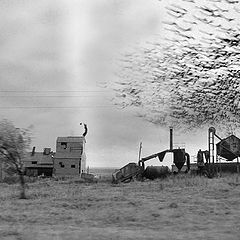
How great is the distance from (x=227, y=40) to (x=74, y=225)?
7.60 m

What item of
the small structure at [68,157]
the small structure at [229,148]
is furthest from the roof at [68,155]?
the small structure at [229,148]

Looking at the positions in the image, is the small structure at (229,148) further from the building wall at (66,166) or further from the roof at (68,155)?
the building wall at (66,166)

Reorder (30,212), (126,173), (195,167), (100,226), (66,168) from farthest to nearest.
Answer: (66,168), (195,167), (126,173), (30,212), (100,226)

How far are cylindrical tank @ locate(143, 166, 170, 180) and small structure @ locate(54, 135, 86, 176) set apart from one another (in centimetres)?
1932

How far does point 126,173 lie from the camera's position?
45.2 meters

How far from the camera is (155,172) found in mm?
48062

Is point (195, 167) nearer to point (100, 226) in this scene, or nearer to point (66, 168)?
point (66, 168)

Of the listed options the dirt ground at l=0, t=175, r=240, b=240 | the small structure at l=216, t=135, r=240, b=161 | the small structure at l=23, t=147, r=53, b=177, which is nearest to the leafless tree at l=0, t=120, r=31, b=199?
the dirt ground at l=0, t=175, r=240, b=240

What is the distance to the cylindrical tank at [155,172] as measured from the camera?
4775 centimetres

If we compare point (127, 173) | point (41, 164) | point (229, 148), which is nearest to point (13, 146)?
point (127, 173)

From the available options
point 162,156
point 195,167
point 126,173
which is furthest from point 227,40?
point 195,167

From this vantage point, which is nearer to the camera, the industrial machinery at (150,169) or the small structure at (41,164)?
the industrial machinery at (150,169)

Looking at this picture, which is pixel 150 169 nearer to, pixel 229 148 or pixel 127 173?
pixel 127 173

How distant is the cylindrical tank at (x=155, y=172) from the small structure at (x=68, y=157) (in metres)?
19.3
